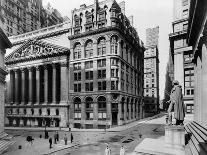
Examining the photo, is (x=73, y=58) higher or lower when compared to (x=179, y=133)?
higher

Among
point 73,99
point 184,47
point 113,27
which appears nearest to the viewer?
point 184,47

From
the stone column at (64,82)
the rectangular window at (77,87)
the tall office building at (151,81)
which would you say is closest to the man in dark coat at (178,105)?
the rectangular window at (77,87)

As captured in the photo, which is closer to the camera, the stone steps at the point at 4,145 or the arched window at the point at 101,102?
the stone steps at the point at 4,145

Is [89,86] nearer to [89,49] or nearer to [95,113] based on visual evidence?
[95,113]

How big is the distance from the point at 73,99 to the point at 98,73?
381 inches

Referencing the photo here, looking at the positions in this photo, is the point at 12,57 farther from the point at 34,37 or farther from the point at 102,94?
the point at 102,94

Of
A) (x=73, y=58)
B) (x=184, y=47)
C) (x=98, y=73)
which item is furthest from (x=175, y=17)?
(x=73, y=58)

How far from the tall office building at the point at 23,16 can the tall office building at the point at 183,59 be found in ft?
181

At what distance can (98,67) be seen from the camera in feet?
164

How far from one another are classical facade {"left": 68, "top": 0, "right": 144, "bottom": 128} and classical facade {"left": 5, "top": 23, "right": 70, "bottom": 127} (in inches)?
123

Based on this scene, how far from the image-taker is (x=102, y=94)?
4850cm

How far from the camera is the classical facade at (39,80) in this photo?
176 feet

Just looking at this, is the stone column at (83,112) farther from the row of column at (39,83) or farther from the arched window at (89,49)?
the arched window at (89,49)

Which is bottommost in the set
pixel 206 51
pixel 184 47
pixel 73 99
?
pixel 73 99
